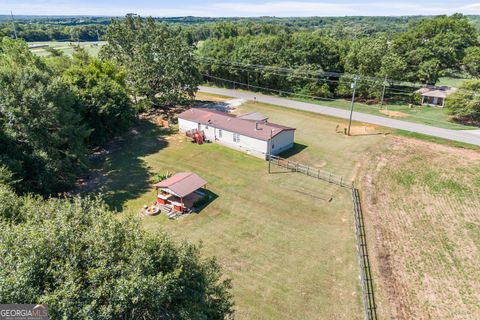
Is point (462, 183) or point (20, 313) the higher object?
point (20, 313)

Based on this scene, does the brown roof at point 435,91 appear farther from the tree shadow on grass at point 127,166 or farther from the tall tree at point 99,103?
the tall tree at point 99,103

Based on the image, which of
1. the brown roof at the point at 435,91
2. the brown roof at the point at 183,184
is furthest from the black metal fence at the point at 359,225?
the brown roof at the point at 435,91

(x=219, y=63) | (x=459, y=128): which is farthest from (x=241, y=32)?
(x=459, y=128)

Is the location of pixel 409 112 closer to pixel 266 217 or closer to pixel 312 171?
pixel 312 171

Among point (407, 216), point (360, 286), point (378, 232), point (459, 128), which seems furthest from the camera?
point (459, 128)

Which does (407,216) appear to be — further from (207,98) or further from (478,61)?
(478,61)

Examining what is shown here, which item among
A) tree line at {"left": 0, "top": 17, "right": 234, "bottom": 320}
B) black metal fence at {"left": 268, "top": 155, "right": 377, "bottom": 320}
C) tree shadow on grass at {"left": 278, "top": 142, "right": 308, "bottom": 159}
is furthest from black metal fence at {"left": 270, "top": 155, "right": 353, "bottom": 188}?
tree line at {"left": 0, "top": 17, "right": 234, "bottom": 320}

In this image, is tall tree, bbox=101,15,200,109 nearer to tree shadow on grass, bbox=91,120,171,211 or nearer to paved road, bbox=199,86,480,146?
tree shadow on grass, bbox=91,120,171,211
